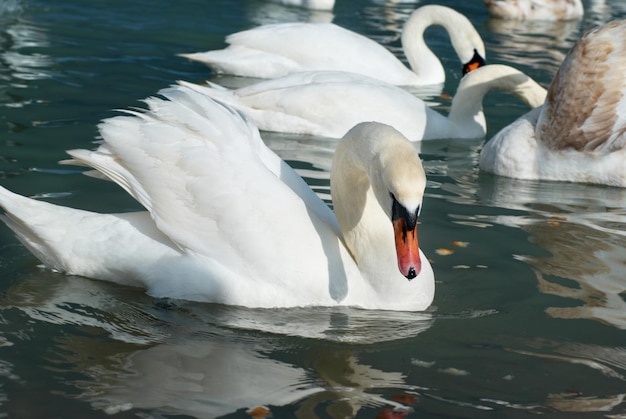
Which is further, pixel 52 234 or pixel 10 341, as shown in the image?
pixel 52 234

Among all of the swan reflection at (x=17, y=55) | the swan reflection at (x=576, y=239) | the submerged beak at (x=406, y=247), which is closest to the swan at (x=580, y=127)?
the swan reflection at (x=576, y=239)

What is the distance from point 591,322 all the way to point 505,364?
76cm

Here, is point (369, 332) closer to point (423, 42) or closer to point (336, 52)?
point (336, 52)

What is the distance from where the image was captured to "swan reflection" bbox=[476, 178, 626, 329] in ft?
18.5

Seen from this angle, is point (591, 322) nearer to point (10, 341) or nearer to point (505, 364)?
point (505, 364)

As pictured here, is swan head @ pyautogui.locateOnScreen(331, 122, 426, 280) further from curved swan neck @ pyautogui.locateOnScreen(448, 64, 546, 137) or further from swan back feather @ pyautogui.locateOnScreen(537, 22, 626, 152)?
curved swan neck @ pyautogui.locateOnScreen(448, 64, 546, 137)

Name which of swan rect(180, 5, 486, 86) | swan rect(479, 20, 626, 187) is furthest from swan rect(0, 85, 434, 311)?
swan rect(180, 5, 486, 86)

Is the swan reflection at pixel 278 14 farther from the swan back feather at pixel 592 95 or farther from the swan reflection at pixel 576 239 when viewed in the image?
the swan reflection at pixel 576 239

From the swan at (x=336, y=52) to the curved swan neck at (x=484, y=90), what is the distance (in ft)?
5.36

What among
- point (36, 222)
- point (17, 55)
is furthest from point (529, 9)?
point (36, 222)

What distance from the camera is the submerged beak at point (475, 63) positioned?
37.7 ft

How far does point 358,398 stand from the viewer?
14.4 feet

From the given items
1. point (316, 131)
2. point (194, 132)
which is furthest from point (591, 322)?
point (316, 131)

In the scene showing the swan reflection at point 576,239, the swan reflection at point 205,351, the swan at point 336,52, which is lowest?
the swan reflection at point 205,351
